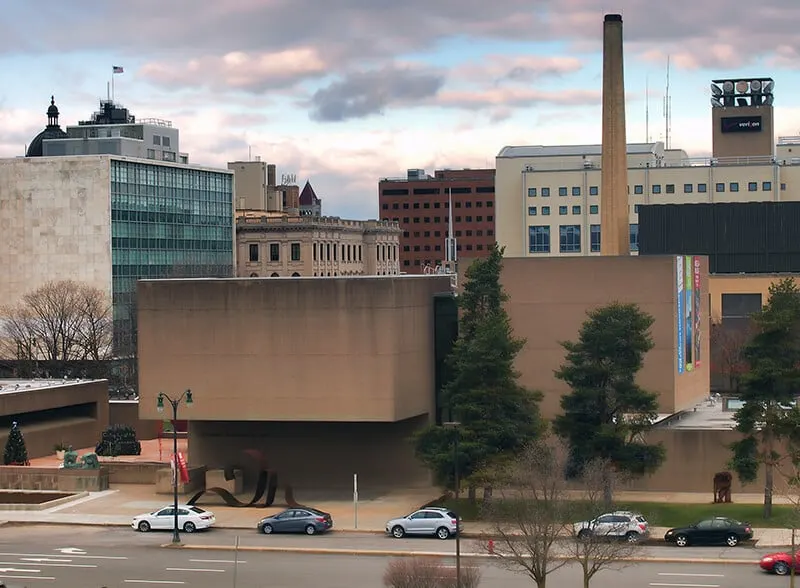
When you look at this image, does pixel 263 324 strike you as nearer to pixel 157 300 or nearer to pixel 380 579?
pixel 157 300

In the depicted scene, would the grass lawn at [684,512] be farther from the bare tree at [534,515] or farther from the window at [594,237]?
the window at [594,237]

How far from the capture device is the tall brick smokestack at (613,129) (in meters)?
99.9

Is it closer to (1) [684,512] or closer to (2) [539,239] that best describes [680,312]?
(1) [684,512]

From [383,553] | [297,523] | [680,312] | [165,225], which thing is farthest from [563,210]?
[383,553]

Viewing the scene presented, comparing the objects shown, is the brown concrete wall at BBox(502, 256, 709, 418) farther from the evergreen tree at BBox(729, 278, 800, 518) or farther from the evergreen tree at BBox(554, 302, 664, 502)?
the evergreen tree at BBox(729, 278, 800, 518)

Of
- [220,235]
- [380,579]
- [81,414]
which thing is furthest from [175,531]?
[220,235]

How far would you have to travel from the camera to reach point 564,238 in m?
163

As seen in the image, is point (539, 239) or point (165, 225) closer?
point (165, 225)

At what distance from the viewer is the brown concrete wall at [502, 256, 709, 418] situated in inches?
2591

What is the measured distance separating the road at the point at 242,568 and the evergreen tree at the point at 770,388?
21.3 ft

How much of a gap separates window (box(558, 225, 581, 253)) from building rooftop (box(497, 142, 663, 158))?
10.2 metres

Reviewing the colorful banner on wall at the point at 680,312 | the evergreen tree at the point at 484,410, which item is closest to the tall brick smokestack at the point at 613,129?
the colorful banner on wall at the point at 680,312

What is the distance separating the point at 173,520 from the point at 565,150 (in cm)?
12080

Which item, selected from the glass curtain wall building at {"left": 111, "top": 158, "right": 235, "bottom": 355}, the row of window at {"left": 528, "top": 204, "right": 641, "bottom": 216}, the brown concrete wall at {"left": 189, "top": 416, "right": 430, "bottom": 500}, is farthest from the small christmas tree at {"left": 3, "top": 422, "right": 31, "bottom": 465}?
the row of window at {"left": 528, "top": 204, "right": 641, "bottom": 216}
